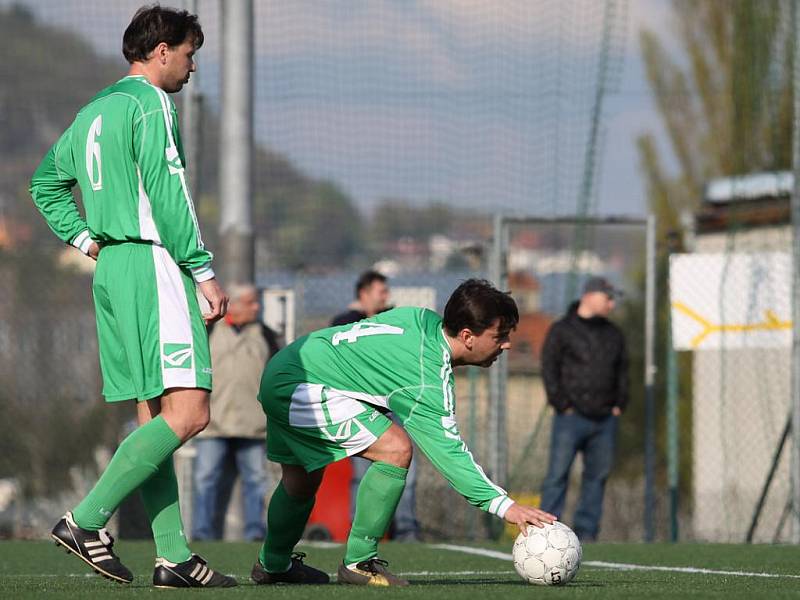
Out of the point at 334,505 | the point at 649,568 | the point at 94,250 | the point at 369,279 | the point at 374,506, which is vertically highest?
the point at 94,250

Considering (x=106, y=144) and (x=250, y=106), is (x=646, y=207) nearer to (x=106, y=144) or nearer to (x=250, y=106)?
(x=250, y=106)

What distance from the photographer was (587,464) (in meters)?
10.8

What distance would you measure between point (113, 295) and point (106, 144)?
506 millimetres

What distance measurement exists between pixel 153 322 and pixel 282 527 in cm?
113

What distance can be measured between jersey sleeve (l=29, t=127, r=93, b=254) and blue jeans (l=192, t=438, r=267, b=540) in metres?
4.98

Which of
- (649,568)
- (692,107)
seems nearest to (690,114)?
(692,107)

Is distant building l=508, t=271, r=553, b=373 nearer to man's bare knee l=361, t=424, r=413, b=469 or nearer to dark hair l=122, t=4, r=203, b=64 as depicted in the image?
man's bare knee l=361, t=424, r=413, b=469

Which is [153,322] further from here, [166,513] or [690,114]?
[690,114]

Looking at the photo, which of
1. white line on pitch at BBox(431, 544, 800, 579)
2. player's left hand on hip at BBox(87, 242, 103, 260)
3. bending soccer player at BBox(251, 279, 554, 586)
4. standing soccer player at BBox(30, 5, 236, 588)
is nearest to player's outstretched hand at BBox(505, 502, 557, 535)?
bending soccer player at BBox(251, 279, 554, 586)

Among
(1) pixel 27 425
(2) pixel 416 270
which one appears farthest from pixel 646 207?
(2) pixel 416 270

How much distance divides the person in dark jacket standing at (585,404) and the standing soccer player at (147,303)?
578 cm

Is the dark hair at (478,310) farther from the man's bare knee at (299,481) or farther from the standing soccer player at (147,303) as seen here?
the standing soccer player at (147,303)

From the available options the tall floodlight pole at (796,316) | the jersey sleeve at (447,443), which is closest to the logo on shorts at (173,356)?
the jersey sleeve at (447,443)

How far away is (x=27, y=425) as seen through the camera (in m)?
17.4
